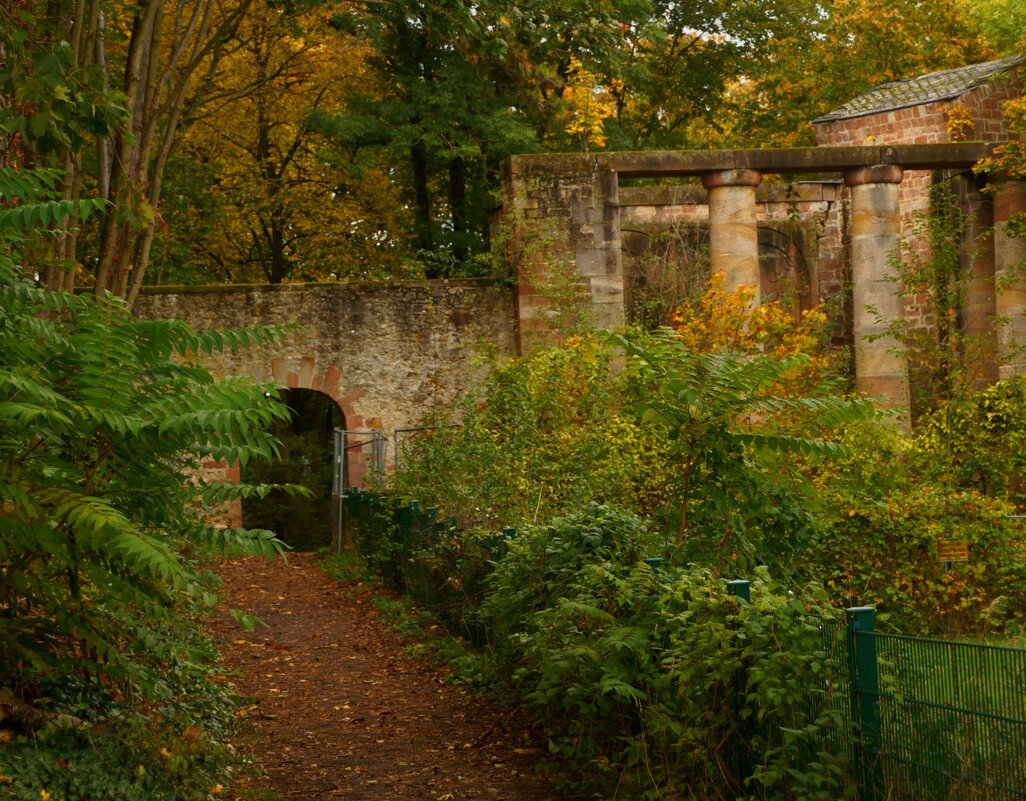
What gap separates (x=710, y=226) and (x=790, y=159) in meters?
1.47

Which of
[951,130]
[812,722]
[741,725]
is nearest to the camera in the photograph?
[812,722]

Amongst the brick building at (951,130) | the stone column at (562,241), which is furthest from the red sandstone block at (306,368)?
the brick building at (951,130)

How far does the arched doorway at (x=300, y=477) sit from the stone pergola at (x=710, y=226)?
348 inches

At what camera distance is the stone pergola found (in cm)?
1797

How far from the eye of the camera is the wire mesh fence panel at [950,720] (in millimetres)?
4145

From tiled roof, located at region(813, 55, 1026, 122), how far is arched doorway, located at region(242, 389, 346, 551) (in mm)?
12008

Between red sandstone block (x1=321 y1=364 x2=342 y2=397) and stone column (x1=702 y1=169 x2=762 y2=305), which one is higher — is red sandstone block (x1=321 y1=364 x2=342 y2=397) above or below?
below

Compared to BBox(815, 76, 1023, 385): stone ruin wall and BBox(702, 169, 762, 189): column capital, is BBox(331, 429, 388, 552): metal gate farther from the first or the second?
BBox(815, 76, 1023, 385): stone ruin wall

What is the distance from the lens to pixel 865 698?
4812mm

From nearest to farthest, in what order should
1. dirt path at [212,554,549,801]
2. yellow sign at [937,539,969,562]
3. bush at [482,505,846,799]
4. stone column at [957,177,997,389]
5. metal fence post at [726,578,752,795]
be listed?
bush at [482,505,846,799] < metal fence post at [726,578,752,795] < dirt path at [212,554,549,801] < yellow sign at [937,539,969,562] < stone column at [957,177,997,389]

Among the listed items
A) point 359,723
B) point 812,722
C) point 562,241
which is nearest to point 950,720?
point 812,722

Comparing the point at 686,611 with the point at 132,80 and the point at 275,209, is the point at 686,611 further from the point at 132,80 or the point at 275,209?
the point at 275,209

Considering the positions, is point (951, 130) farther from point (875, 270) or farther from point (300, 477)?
point (300, 477)

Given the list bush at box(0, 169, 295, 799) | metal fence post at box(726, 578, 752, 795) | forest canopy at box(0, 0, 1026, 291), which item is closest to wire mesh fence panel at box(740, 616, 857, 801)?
metal fence post at box(726, 578, 752, 795)
